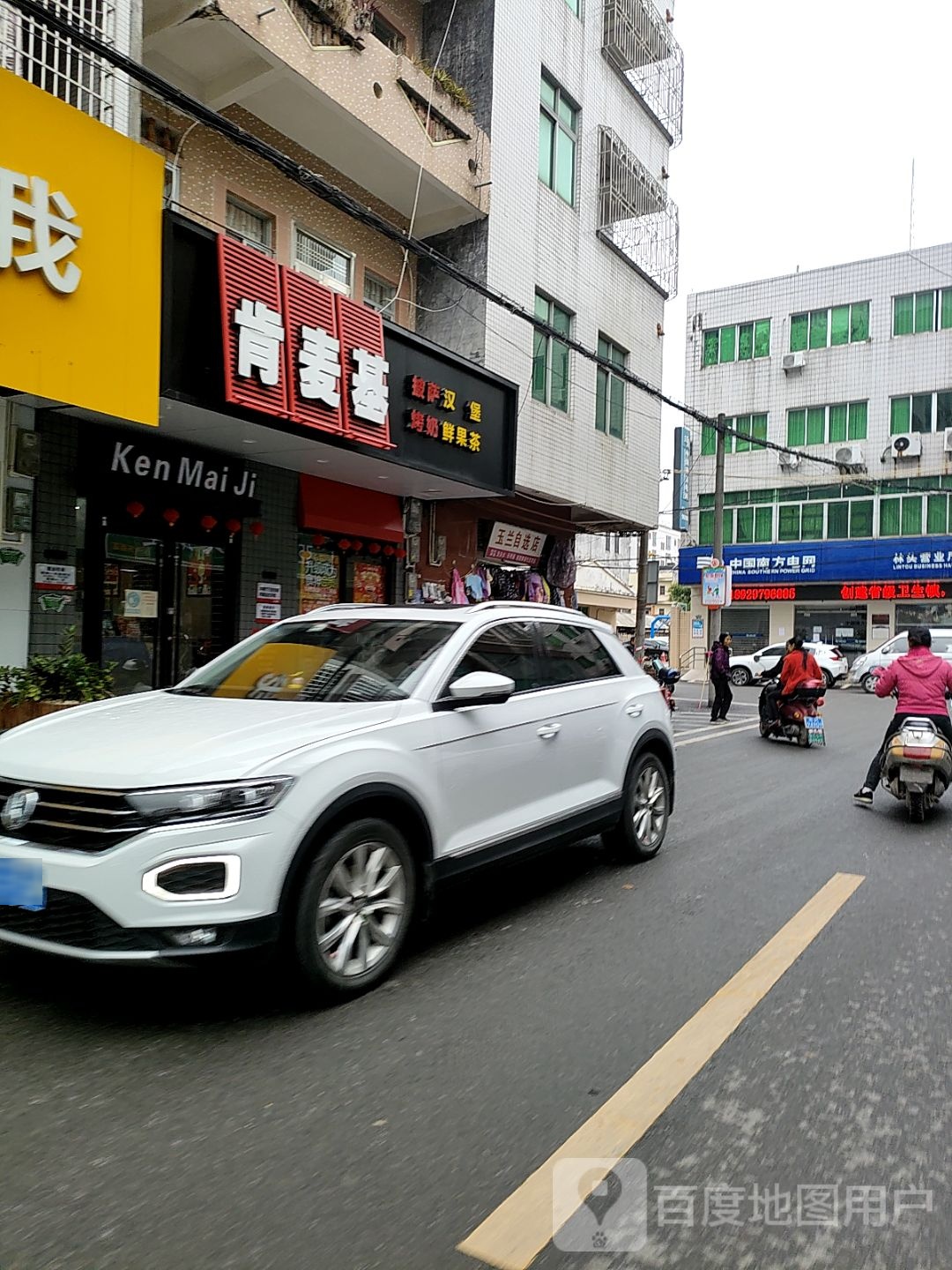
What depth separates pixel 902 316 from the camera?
34094 millimetres

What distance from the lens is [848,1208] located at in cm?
242

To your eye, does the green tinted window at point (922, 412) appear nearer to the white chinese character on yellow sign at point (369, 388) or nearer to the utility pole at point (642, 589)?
the utility pole at point (642, 589)

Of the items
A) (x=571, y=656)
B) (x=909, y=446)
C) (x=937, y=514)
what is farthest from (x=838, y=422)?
(x=571, y=656)

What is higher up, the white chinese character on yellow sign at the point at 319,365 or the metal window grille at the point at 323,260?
the metal window grille at the point at 323,260

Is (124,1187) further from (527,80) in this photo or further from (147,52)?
(527,80)

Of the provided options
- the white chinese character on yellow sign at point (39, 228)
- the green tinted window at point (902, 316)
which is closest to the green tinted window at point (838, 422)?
the green tinted window at point (902, 316)

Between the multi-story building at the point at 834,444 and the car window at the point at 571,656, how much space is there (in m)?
28.8

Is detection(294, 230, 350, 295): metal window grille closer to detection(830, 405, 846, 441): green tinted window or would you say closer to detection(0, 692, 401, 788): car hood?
detection(0, 692, 401, 788): car hood

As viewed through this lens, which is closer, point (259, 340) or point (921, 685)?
point (921, 685)

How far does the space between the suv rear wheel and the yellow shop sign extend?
16.4 feet

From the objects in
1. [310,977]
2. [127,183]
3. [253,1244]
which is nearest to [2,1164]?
[253,1244]

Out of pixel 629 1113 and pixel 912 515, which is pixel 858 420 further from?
pixel 629 1113

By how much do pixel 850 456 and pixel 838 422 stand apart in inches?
67.6

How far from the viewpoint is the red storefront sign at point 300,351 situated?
8.66 meters
